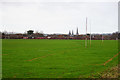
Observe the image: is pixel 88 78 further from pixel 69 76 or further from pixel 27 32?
pixel 27 32

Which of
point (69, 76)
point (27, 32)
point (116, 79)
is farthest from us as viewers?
point (27, 32)

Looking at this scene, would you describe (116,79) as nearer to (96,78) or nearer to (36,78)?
(96,78)

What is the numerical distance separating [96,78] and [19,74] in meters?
3.74

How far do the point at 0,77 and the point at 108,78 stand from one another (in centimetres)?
494

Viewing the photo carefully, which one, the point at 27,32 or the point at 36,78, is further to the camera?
the point at 27,32

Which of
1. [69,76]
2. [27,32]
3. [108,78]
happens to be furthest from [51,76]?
[27,32]

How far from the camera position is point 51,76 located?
7.07m

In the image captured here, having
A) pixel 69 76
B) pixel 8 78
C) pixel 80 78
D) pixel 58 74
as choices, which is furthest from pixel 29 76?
pixel 80 78

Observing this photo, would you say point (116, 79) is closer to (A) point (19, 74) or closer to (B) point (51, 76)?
(B) point (51, 76)

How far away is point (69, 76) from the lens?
7062 mm

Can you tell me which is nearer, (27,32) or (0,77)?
(0,77)

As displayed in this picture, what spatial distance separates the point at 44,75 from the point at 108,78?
9.83 feet

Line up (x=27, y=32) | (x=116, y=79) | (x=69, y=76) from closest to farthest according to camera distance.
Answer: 1. (x=116, y=79)
2. (x=69, y=76)
3. (x=27, y=32)

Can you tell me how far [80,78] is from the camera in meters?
6.71
